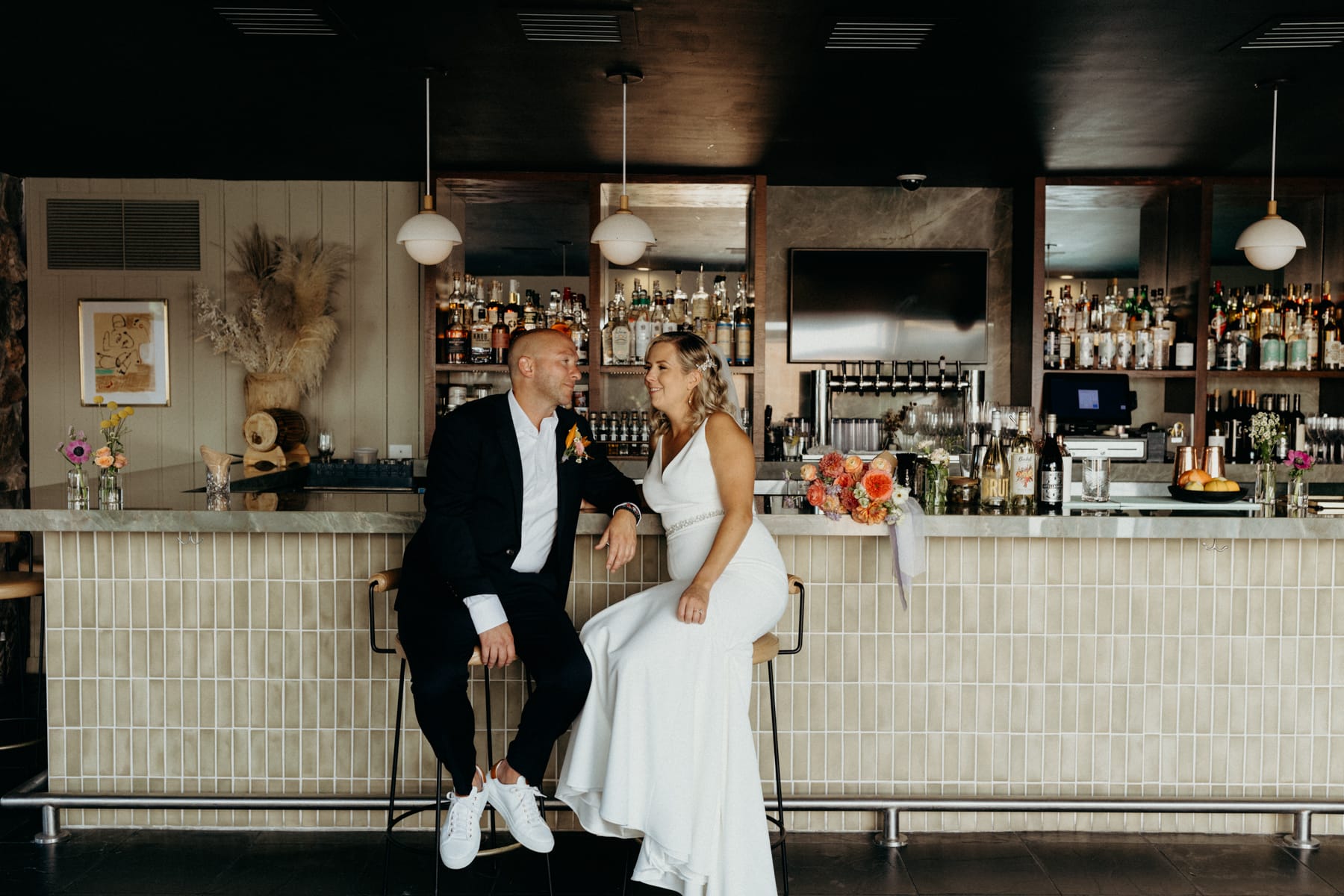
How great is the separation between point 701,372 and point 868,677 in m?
1.18

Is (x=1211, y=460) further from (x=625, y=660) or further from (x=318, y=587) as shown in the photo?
(x=318, y=587)

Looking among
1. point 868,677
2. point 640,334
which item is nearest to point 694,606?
point 868,677

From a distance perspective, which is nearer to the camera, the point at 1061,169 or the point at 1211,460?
the point at 1211,460

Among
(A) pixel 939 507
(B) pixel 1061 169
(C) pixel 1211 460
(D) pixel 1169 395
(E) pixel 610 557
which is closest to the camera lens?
(E) pixel 610 557

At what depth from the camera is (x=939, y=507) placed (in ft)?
10.9

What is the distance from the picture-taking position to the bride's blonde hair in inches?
117

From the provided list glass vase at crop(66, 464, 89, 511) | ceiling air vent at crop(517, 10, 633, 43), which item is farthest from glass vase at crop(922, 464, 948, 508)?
glass vase at crop(66, 464, 89, 511)

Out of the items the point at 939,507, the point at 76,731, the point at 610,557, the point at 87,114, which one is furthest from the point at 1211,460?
the point at 87,114

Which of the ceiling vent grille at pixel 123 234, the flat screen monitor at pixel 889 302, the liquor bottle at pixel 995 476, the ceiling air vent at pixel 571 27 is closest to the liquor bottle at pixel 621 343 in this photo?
the flat screen monitor at pixel 889 302

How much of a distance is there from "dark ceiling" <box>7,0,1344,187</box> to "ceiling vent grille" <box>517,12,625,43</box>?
0.15ft

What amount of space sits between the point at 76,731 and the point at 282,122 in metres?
3.00

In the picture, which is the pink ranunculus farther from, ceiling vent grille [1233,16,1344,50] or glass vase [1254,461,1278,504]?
ceiling vent grille [1233,16,1344,50]

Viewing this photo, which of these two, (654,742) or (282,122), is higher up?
(282,122)

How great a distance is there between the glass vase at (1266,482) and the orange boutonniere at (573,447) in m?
2.38
